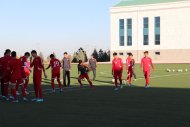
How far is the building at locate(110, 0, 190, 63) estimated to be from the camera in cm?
8525

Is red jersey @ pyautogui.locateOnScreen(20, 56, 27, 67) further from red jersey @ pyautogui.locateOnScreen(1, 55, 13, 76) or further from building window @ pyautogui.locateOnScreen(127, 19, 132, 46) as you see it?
building window @ pyautogui.locateOnScreen(127, 19, 132, 46)

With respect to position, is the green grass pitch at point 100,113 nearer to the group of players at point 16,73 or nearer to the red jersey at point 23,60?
the group of players at point 16,73

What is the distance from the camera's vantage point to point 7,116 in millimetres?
11547

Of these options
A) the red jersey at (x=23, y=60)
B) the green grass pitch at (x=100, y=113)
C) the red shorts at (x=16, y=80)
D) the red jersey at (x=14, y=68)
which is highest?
the red jersey at (x=23, y=60)

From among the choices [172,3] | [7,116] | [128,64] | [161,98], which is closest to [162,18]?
[172,3]

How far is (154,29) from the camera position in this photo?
8969 centimetres

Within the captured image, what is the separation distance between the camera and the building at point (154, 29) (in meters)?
85.2

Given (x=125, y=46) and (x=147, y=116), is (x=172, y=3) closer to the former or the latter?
(x=125, y=46)

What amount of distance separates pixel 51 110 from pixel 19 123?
8.19 ft

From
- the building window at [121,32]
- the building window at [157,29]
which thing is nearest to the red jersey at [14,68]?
the building window at [157,29]

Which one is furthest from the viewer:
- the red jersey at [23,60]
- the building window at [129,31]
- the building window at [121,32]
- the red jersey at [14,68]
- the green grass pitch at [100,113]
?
the building window at [121,32]

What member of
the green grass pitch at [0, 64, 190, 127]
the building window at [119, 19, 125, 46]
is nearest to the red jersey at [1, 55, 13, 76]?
the green grass pitch at [0, 64, 190, 127]

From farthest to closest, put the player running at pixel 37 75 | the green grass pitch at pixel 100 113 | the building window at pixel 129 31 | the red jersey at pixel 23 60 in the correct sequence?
the building window at pixel 129 31 → the red jersey at pixel 23 60 → the player running at pixel 37 75 → the green grass pitch at pixel 100 113

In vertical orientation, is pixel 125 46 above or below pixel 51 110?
above
